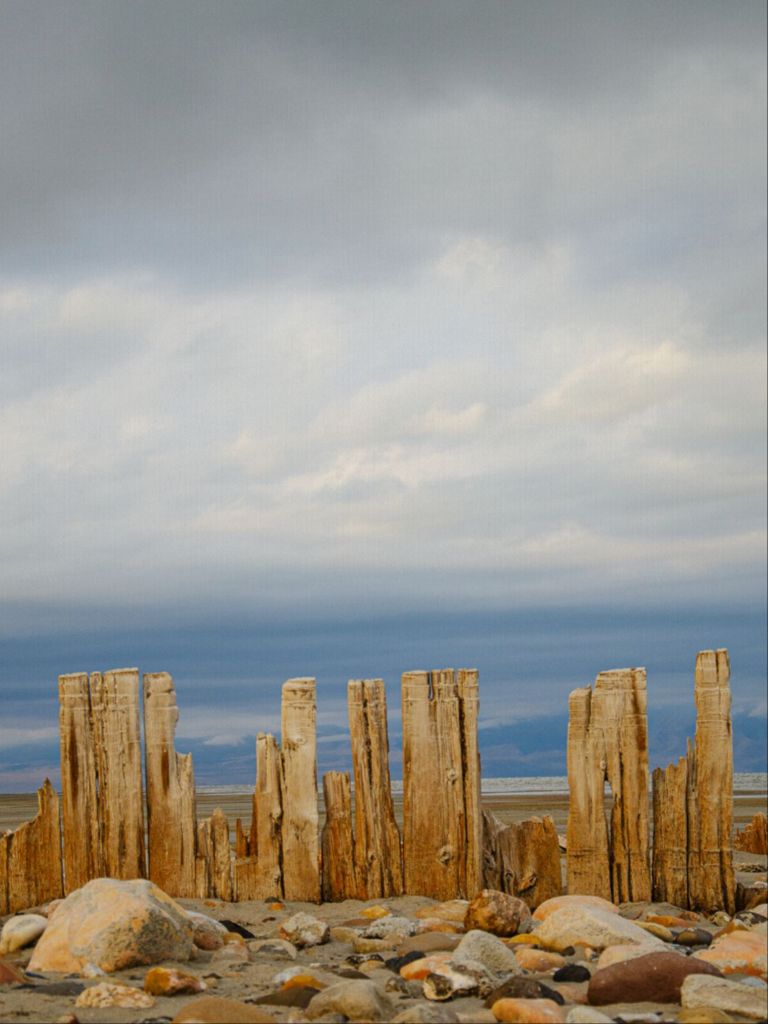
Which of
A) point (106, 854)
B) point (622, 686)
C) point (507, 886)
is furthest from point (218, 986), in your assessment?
point (622, 686)

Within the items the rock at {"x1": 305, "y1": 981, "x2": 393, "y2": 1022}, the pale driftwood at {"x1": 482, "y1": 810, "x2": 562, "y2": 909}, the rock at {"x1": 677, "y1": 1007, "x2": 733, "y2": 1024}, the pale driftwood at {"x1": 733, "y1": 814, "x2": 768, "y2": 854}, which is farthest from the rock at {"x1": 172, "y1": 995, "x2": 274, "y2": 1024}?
the pale driftwood at {"x1": 733, "y1": 814, "x2": 768, "y2": 854}

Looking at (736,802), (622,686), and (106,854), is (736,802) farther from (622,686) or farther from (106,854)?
(106,854)

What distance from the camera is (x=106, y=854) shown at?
434 inches

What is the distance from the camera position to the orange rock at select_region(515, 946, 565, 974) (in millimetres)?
9016

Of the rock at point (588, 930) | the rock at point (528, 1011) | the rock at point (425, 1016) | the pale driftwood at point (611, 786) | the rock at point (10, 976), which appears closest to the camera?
the rock at point (425, 1016)

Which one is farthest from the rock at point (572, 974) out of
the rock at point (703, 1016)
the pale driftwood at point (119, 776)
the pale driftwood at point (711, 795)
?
the pale driftwood at point (119, 776)

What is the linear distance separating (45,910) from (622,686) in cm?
543

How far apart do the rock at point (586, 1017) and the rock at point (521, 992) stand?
46 centimetres

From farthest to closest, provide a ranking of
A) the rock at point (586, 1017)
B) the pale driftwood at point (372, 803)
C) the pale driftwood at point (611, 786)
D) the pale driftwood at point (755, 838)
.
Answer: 1. the pale driftwood at point (755, 838)
2. the pale driftwood at point (611, 786)
3. the pale driftwood at point (372, 803)
4. the rock at point (586, 1017)

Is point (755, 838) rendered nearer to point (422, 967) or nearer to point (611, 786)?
point (611, 786)

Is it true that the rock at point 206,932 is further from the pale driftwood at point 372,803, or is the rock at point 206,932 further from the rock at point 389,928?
the pale driftwood at point 372,803

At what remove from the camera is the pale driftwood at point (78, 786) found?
11.0m

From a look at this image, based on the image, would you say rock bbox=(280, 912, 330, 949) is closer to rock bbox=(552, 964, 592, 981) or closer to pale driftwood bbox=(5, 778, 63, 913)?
rock bbox=(552, 964, 592, 981)

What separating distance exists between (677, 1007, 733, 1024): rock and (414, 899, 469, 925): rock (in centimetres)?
295
